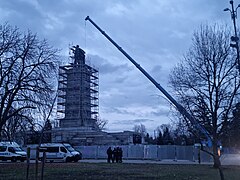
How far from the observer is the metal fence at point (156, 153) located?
47.8m

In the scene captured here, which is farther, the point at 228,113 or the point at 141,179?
the point at 228,113

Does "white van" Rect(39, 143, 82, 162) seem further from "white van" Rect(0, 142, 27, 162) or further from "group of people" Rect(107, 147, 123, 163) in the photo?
"group of people" Rect(107, 147, 123, 163)

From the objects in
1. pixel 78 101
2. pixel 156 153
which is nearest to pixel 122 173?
pixel 156 153

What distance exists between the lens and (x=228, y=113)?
79.6 feet

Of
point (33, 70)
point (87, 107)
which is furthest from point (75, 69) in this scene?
point (33, 70)

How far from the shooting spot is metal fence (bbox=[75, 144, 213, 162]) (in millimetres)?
47750

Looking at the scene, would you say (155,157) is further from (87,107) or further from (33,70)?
(87,107)

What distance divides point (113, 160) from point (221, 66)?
1921cm

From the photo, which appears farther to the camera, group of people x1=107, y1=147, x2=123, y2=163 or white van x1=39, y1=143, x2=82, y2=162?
white van x1=39, y1=143, x2=82, y2=162

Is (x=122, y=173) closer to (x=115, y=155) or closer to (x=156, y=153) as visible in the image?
(x=115, y=155)

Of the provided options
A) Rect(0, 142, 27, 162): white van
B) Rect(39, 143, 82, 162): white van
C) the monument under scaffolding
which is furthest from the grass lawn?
the monument under scaffolding

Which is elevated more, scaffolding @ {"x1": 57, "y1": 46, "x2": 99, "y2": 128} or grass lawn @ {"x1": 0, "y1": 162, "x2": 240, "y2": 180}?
scaffolding @ {"x1": 57, "y1": 46, "x2": 99, "y2": 128}

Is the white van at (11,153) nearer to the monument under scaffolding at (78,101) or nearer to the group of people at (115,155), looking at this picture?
the group of people at (115,155)

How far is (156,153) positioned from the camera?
52062mm
